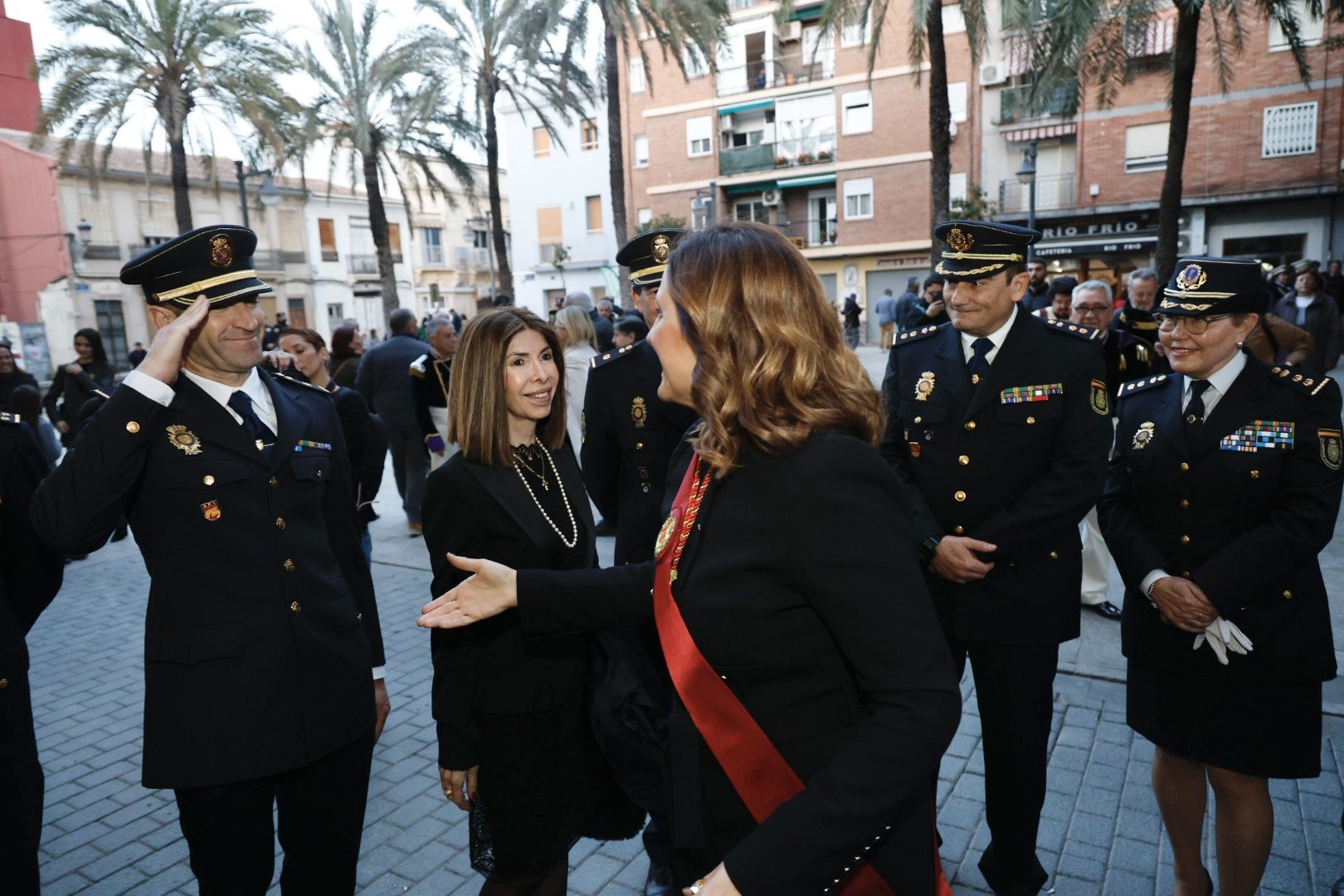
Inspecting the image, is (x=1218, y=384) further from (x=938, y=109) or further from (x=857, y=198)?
(x=857, y=198)

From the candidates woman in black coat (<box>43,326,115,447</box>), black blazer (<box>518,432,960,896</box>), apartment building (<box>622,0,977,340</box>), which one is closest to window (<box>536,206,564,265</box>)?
apartment building (<box>622,0,977,340</box>)

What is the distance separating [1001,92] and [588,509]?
3135 centimetres

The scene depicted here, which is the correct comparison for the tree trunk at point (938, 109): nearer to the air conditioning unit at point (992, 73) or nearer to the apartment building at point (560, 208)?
the air conditioning unit at point (992, 73)

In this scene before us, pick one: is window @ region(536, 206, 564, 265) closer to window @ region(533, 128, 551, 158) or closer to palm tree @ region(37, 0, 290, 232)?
window @ region(533, 128, 551, 158)

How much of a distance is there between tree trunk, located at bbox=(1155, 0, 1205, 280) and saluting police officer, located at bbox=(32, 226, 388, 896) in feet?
42.5

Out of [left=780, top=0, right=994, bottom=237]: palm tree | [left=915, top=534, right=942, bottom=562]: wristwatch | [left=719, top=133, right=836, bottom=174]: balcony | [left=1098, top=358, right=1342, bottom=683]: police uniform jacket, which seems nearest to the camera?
[left=1098, top=358, right=1342, bottom=683]: police uniform jacket

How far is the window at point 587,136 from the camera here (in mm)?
37938

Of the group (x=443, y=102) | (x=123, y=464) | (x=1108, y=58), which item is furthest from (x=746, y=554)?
(x=443, y=102)

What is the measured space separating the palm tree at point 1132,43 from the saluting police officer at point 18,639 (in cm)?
1410

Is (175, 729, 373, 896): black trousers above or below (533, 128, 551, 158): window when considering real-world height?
below

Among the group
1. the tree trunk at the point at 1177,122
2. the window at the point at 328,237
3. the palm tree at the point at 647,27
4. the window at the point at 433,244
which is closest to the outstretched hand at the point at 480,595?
the tree trunk at the point at 1177,122

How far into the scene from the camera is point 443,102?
23906 millimetres

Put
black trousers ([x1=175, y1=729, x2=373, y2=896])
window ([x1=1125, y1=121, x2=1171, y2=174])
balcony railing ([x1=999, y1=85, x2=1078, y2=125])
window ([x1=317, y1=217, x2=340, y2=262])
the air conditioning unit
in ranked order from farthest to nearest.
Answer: window ([x1=317, y1=217, x2=340, y2=262]), the air conditioning unit, balcony railing ([x1=999, y1=85, x2=1078, y2=125]), window ([x1=1125, y1=121, x2=1171, y2=174]), black trousers ([x1=175, y1=729, x2=373, y2=896])

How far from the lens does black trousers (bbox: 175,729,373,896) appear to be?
2.28m
